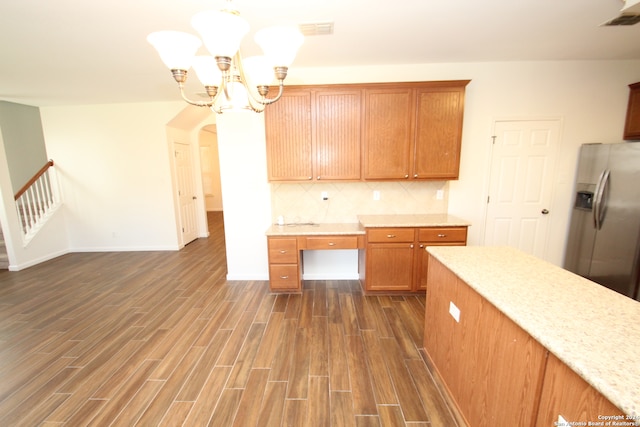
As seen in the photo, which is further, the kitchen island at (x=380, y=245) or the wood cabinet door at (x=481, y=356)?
the kitchen island at (x=380, y=245)

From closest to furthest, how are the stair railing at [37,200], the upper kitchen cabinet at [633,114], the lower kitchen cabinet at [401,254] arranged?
1. the lower kitchen cabinet at [401,254]
2. the upper kitchen cabinet at [633,114]
3. the stair railing at [37,200]

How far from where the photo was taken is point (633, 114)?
3.20m

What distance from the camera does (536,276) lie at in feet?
4.75

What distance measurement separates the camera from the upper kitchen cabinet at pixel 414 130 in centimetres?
307

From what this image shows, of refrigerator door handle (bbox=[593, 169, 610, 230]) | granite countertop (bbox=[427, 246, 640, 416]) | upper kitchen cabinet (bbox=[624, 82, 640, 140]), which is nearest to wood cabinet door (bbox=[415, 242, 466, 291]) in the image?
granite countertop (bbox=[427, 246, 640, 416])

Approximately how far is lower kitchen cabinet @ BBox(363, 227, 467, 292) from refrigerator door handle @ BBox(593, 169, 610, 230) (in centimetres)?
155

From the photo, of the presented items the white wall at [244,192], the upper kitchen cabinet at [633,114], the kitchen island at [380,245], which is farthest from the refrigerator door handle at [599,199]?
the white wall at [244,192]

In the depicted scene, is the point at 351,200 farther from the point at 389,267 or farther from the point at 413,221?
the point at 389,267

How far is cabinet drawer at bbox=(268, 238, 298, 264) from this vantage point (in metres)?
3.20

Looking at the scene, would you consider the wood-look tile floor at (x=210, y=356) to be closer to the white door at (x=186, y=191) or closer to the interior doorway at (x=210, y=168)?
the white door at (x=186, y=191)

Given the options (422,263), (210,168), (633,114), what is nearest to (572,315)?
(422,263)

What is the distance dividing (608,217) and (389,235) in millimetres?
2470

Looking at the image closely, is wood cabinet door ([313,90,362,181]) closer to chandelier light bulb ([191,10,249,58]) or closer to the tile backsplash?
the tile backsplash

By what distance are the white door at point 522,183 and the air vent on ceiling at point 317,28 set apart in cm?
245
